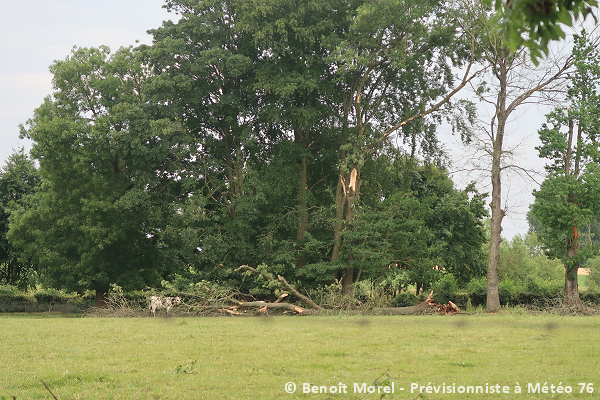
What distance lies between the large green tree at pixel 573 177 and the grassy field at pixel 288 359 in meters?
8.28

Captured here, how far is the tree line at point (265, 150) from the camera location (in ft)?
88.4

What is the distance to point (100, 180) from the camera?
2967 cm

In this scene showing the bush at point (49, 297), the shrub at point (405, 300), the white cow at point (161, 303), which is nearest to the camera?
the white cow at point (161, 303)


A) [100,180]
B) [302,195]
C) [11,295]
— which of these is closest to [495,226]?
[302,195]

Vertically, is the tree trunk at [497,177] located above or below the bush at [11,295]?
above

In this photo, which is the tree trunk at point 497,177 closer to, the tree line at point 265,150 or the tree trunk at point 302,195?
the tree line at point 265,150

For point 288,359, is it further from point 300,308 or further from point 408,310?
point 408,310

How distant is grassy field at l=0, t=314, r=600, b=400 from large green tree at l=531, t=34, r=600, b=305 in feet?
27.2

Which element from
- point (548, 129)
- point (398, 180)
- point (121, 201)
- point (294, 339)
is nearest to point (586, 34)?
point (548, 129)

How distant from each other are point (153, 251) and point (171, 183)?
452 cm

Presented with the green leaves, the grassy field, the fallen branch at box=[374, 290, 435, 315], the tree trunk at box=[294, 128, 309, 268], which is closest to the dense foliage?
the tree trunk at box=[294, 128, 309, 268]

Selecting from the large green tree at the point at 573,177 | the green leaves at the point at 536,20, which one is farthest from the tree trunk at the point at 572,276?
the green leaves at the point at 536,20

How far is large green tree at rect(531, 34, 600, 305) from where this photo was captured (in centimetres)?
2494

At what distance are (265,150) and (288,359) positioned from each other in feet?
69.5
